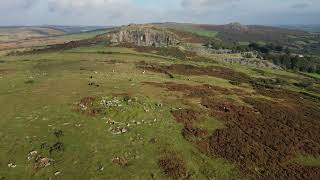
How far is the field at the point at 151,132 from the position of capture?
26.6m

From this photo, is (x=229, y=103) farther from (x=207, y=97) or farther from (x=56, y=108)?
(x=56, y=108)

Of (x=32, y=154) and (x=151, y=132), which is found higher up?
(x=151, y=132)

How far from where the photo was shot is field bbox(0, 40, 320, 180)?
2659 cm

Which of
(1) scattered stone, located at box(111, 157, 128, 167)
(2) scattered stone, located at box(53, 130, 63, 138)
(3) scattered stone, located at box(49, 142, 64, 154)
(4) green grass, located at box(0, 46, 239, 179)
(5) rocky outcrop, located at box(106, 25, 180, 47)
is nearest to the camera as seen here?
(4) green grass, located at box(0, 46, 239, 179)

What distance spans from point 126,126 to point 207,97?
50.0 ft

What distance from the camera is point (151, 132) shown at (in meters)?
32.2

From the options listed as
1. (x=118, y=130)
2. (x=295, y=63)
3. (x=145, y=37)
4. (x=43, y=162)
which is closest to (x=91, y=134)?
(x=118, y=130)

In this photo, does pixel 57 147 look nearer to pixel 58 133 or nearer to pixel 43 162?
pixel 43 162

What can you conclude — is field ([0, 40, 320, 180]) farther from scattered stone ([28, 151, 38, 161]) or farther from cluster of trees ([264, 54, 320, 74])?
cluster of trees ([264, 54, 320, 74])

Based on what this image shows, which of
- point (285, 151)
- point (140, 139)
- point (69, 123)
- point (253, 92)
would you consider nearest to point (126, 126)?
point (140, 139)

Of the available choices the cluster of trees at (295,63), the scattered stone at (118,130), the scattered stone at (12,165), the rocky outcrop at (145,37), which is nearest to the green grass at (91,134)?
the scattered stone at (12,165)

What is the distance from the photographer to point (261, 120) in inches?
1475

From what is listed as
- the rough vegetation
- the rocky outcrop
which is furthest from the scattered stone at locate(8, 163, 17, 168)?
the rocky outcrop

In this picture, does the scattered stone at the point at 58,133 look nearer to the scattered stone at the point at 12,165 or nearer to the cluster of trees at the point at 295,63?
the scattered stone at the point at 12,165
